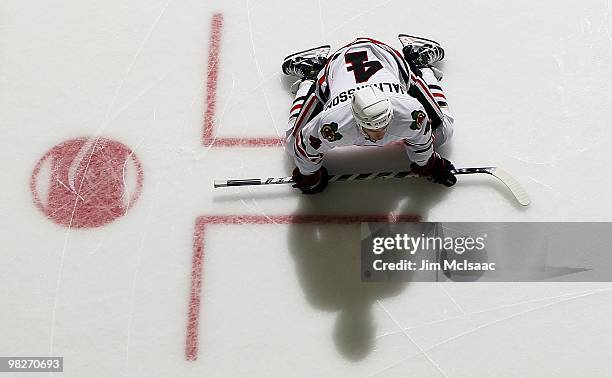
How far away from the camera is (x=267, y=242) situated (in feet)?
14.5

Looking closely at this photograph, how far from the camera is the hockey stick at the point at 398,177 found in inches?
175

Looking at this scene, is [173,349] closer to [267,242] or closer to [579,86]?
[267,242]

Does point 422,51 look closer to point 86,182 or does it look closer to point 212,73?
point 212,73

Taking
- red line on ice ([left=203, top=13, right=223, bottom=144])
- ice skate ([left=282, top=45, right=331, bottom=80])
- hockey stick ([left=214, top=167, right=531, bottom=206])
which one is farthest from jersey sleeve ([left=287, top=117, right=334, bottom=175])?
red line on ice ([left=203, top=13, right=223, bottom=144])

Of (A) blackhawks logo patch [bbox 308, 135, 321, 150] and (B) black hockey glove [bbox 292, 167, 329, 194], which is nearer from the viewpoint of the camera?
(A) blackhawks logo patch [bbox 308, 135, 321, 150]

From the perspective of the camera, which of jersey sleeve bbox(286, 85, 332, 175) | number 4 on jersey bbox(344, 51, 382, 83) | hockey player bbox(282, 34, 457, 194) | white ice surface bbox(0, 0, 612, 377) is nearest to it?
hockey player bbox(282, 34, 457, 194)

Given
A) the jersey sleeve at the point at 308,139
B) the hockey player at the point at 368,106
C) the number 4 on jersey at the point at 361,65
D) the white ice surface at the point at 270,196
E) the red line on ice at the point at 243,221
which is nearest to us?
the hockey player at the point at 368,106

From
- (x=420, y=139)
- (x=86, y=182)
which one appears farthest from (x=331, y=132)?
(x=86, y=182)

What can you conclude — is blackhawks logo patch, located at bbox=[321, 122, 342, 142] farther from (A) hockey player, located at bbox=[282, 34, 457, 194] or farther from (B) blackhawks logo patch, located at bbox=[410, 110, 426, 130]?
(B) blackhawks logo patch, located at bbox=[410, 110, 426, 130]

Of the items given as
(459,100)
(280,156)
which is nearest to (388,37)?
(459,100)

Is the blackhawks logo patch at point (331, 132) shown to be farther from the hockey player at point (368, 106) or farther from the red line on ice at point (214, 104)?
the red line on ice at point (214, 104)

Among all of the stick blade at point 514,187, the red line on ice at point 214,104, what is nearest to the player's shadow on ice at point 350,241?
the stick blade at point 514,187

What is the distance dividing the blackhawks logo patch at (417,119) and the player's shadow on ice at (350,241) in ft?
2.57

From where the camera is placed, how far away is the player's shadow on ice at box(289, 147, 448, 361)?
4254 millimetres
